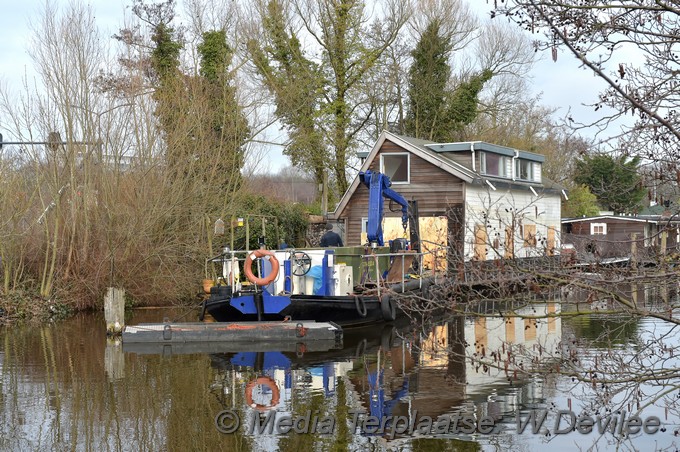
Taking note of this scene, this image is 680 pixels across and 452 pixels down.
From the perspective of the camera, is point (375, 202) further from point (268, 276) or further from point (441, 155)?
point (441, 155)

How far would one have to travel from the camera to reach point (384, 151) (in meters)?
35.0

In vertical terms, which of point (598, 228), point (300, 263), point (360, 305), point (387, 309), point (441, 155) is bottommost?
point (387, 309)

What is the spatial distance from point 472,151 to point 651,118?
2892 centimetres

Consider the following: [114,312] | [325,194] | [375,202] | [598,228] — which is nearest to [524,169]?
[325,194]

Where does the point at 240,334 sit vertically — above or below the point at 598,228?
below

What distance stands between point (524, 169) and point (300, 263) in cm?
2089

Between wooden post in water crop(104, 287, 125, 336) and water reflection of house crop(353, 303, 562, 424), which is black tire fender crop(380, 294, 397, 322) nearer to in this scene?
water reflection of house crop(353, 303, 562, 424)

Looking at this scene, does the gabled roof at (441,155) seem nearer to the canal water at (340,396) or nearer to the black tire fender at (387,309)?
the black tire fender at (387,309)

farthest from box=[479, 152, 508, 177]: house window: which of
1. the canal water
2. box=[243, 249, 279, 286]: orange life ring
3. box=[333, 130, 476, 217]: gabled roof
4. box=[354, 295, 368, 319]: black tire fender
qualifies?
the canal water

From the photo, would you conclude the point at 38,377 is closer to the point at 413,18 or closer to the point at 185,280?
the point at 185,280

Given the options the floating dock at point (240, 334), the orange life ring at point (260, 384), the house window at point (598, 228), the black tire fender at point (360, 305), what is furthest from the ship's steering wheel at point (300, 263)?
the house window at point (598, 228)

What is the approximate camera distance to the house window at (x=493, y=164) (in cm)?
3594

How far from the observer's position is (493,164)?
3712 cm

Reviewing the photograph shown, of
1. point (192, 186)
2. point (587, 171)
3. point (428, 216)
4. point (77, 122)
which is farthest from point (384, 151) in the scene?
point (587, 171)
